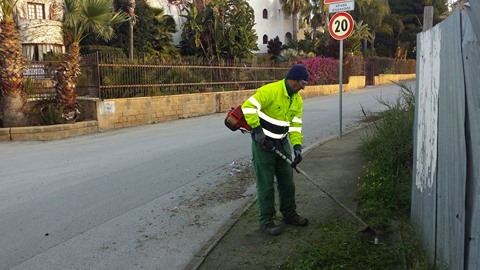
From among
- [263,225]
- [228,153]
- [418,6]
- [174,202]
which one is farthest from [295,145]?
[418,6]

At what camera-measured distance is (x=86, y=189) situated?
666 cm

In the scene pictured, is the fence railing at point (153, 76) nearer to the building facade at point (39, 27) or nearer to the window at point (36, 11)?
the building facade at point (39, 27)

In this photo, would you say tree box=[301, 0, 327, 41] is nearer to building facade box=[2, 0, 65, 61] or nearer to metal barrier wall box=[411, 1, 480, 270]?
building facade box=[2, 0, 65, 61]

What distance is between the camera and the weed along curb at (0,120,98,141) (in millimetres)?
11211

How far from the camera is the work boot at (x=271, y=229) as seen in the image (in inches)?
179

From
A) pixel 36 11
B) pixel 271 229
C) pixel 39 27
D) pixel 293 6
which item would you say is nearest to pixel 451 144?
pixel 271 229

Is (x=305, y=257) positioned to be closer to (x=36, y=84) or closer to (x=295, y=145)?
(x=295, y=145)

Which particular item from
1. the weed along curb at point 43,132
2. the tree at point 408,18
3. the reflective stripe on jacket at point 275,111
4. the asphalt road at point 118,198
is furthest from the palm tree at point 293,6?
the reflective stripe on jacket at point 275,111

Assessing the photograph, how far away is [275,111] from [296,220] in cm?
117

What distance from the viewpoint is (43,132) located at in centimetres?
1148

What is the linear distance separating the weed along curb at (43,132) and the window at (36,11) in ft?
51.8

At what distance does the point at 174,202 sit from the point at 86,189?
5.01 ft

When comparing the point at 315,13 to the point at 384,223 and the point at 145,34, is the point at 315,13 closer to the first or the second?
the point at 145,34

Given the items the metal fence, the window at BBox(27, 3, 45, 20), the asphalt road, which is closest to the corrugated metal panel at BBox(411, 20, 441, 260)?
the asphalt road
